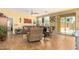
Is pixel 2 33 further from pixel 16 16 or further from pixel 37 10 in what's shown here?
pixel 37 10

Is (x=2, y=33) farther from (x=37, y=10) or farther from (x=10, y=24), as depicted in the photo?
(x=37, y=10)

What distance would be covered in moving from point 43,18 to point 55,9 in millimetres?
385

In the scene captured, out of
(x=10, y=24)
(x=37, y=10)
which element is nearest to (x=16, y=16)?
(x=10, y=24)

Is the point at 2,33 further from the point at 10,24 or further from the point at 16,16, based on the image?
the point at 16,16

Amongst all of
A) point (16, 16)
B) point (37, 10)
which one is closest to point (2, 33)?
point (16, 16)

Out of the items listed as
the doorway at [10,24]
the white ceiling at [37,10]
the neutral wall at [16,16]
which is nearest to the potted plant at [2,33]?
the doorway at [10,24]

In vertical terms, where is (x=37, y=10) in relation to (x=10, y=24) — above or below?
above

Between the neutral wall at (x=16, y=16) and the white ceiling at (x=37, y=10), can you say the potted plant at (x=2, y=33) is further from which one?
the white ceiling at (x=37, y=10)

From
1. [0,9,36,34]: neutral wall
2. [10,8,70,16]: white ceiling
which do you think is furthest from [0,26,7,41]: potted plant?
[10,8,70,16]: white ceiling

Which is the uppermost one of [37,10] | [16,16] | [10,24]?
[37,10]

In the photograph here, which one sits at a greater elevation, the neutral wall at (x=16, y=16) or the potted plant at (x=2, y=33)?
the neutral wall at (x=16, y=16)

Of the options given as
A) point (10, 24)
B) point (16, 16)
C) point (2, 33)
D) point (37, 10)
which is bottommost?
point (2, 33)
